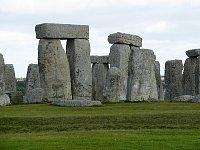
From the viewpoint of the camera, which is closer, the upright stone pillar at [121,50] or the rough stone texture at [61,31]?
the rough stone texture at [61,31]

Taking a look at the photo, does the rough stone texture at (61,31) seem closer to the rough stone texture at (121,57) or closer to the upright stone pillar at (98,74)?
the rough stone texture at (121,57)

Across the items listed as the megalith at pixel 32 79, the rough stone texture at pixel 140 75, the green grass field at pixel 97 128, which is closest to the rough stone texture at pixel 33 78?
the megalith at pixel 32 79

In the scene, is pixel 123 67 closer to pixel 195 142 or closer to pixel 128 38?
pixel 128 38

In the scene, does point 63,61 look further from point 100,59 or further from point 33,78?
point 100,59

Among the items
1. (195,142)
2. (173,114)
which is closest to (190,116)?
(173,114)

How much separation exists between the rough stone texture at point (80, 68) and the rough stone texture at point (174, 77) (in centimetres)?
814

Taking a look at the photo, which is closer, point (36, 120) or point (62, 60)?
point (36, 120)

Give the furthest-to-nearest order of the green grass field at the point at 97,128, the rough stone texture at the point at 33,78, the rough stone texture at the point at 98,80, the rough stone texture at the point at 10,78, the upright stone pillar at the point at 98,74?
the upright stone pillar at the point at 98,74, the rough stone texture at the point at 98,80, the rough stone texture at the point at 10,78, the rough stone texture at the point at 33,78, the green grass field at the point at 97,128

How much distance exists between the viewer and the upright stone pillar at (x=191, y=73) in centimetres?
3676

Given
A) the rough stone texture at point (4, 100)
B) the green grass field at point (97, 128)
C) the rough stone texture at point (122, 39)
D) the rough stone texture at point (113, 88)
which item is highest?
the rough stone texture at point (122, 39)

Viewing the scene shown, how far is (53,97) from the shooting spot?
98.1ft

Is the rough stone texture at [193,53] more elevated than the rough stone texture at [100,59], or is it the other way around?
the rough stone texture at [193,53]

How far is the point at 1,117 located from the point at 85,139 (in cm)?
594

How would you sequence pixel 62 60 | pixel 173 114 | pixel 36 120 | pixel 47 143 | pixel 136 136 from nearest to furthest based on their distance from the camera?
pixel 47 143 < pixel 136 136 < pixel 36 120 < pixel 173 114 < pixel 62 60
